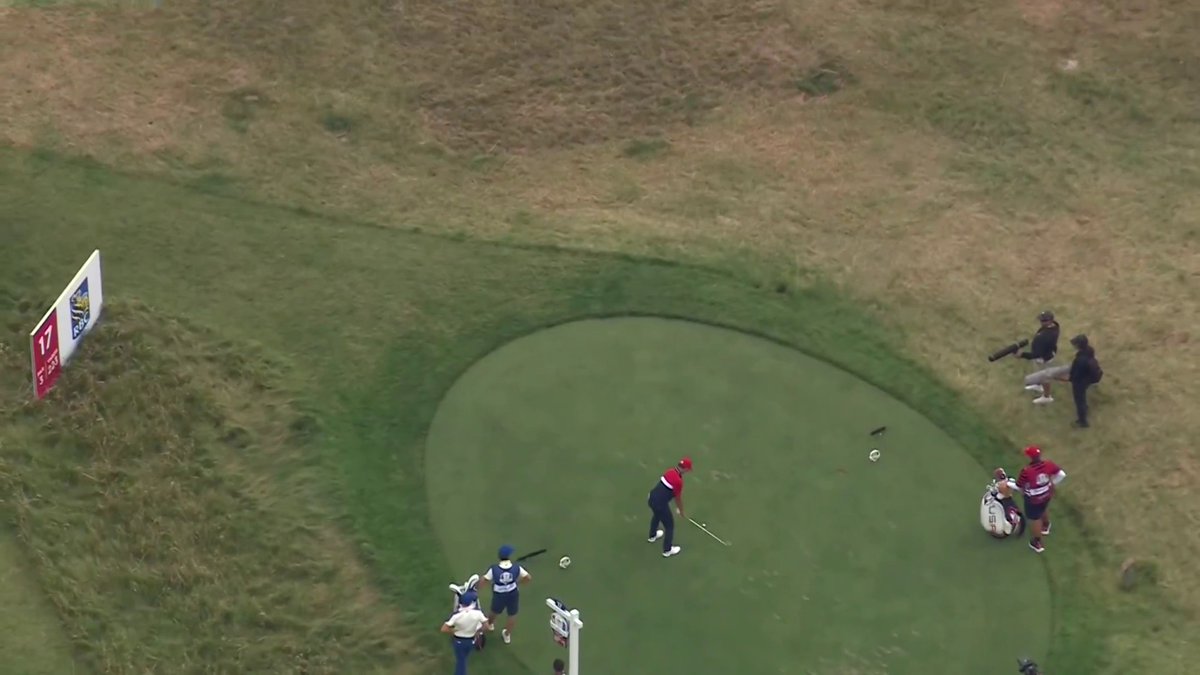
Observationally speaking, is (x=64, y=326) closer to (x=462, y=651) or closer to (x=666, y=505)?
(x=462, y=651)

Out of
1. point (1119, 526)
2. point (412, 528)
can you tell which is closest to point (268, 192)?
point (412, 528)

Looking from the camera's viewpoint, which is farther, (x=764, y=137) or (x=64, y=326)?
(x=764, y=137)

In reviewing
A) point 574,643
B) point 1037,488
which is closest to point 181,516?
point 574,643

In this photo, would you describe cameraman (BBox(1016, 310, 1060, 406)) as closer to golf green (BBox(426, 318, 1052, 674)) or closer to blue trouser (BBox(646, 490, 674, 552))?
golf green (BBox(426, 318, 1052, 674))

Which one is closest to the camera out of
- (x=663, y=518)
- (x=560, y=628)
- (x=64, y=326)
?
(x=560, y=628)

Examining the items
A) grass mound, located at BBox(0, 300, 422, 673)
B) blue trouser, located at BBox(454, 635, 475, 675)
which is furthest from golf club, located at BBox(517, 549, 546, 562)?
grass mound, located at BBox(0, 300, 422, 673)

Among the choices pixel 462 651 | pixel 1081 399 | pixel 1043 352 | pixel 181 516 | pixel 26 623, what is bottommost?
pixel 1081 399

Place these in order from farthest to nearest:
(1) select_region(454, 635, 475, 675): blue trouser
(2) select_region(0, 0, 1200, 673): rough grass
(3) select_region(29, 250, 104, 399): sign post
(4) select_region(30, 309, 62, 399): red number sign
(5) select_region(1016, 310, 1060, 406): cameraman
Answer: (2) select_region(0, 0, 1200, 673): rough grass
(5) select_region(1016, 310, 1060, 406): cameraman
(3) select_region(29, 250, 104, 399): sign post
(4) select_region(30, 309, 62, 399): red number sign
(1) select_region(454, 635, 475, 675): blue trouser

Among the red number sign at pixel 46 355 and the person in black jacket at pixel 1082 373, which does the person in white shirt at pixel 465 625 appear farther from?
the person in black jacket at pixel 1082 373
